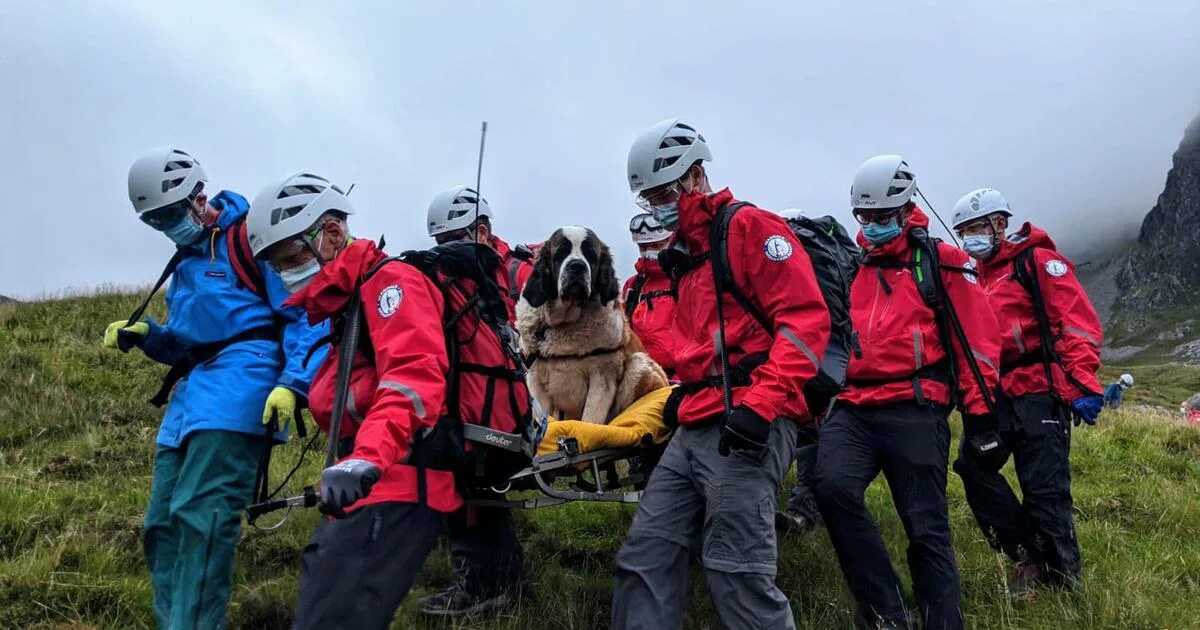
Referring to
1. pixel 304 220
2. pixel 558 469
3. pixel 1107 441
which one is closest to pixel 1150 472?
pixel 1107 441

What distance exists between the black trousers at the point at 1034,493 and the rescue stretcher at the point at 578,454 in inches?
96.1

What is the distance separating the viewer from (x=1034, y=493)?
20.7 feet

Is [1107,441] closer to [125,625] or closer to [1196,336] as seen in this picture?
[125,625]

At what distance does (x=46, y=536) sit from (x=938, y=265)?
5935 millimetres

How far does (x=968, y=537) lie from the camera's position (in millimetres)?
7340

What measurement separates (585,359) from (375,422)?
3664mm

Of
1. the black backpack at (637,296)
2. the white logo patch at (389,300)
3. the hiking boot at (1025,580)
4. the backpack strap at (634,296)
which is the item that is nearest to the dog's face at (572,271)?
the black backpack at (637,296)

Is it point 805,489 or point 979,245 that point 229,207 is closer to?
point 805,489

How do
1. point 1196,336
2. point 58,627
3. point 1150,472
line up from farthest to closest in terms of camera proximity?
1. point 1196,336
2. point 1150,472
3. point 58,627

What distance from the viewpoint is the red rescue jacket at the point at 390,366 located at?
3211 mm

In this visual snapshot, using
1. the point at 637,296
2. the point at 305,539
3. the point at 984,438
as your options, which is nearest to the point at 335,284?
the point at 305,539

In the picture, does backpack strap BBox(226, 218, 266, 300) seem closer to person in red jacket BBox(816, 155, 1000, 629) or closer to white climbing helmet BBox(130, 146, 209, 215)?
white climbing helmet BBox(130, 146, 209, 215)

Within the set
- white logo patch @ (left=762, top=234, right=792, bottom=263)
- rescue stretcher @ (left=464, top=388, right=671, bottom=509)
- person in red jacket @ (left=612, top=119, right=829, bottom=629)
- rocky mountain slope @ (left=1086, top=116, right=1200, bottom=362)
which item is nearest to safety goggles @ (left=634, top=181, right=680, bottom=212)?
person in red jacket @ (left=612, top=119, right=829, bottom=629)

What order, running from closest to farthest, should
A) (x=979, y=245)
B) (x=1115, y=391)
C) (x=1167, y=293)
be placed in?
(x=979, y=245), (x=1115, y=391), (x=1167, y=293)
